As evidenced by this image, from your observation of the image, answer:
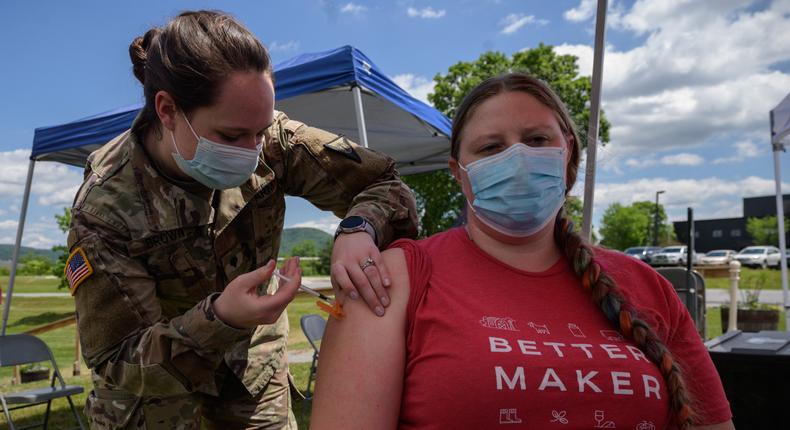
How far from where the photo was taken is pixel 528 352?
1213mm

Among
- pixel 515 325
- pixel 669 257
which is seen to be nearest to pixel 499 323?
pixel 515 325

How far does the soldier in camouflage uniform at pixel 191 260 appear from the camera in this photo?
1.30 meters

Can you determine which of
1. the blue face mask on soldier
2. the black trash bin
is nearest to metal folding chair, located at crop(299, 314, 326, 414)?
the black trash bin

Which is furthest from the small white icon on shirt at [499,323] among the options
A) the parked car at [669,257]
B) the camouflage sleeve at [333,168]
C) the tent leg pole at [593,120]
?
the parked car at [669,257]

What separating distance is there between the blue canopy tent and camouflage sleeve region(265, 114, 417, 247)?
1865 millimetres

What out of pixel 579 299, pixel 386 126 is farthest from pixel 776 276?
pixel 579 299

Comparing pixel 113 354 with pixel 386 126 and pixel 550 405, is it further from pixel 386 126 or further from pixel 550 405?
pixel 386 126

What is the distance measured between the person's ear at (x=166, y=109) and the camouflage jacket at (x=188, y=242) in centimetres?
13

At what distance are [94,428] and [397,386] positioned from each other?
1059 mm

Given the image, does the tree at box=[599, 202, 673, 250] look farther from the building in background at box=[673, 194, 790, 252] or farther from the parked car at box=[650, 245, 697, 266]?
the parked car at box=[650, 245, 697, 266]

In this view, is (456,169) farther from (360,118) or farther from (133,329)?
(360,118)

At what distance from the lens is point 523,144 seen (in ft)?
4.99

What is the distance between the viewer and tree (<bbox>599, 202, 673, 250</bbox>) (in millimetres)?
63062

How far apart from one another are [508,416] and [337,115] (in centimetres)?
459
